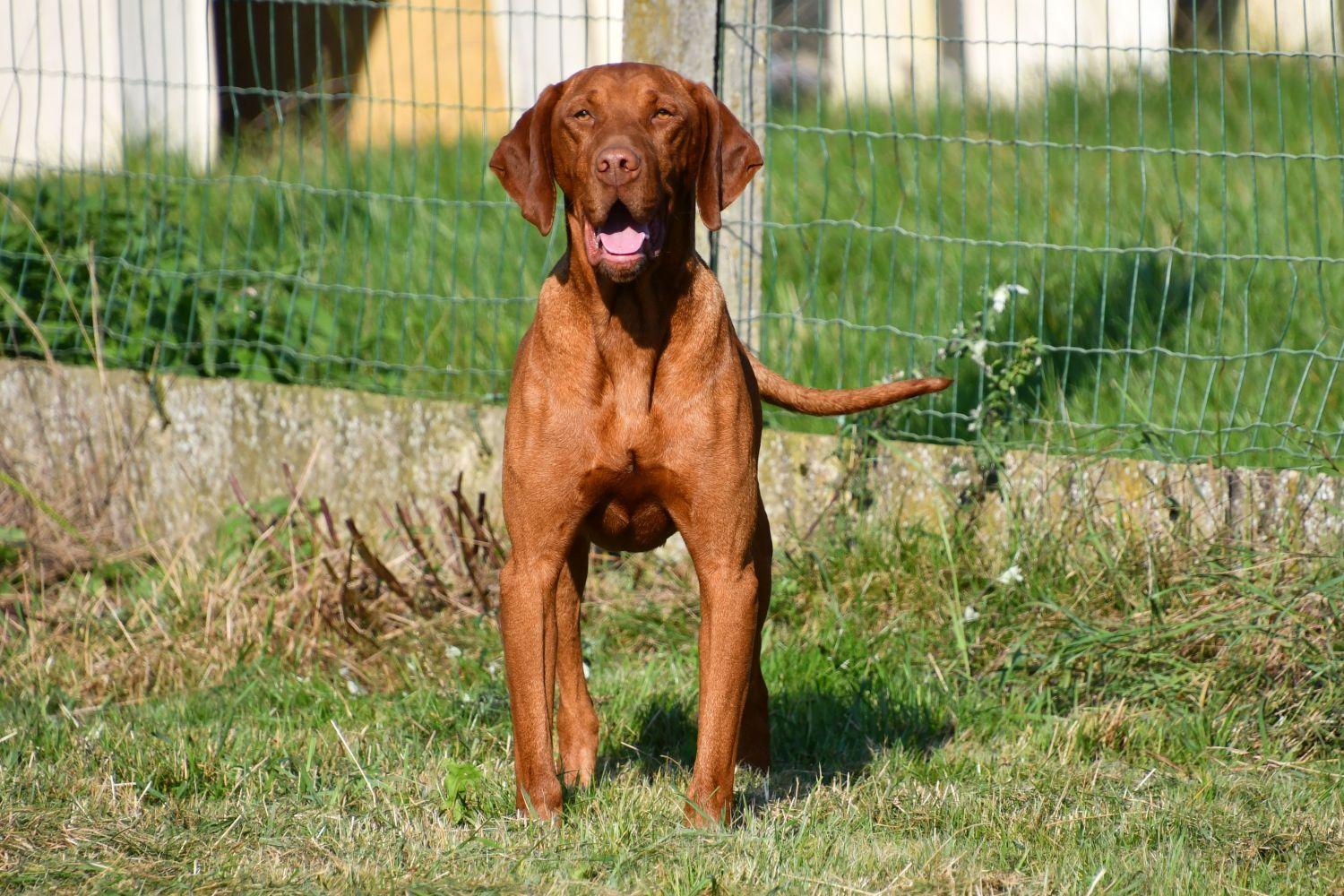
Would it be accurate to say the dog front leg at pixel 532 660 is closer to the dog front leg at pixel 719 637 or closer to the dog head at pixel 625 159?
the dog front leg at pixel 719 637

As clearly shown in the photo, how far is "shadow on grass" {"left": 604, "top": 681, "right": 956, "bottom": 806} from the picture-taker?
3.87 metres

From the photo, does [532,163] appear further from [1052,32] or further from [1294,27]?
[1294,27]

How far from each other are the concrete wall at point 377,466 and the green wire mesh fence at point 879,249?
0.13 meters

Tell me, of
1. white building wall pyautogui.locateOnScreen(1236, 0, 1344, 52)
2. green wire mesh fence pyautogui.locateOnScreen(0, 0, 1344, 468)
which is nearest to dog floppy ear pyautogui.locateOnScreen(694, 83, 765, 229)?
green wire mesh fence pyautogui.locateOnScreen(0, 0, 1344, 468)

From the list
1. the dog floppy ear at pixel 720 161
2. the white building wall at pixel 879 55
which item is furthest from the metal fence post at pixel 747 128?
the white building wall at pixel 879 55

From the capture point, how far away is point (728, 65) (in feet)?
16.3

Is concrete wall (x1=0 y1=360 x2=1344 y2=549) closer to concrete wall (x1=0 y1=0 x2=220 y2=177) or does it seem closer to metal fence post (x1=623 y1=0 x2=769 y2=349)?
metal fence post (x1=623 y1=0 x2=769 y2=349)

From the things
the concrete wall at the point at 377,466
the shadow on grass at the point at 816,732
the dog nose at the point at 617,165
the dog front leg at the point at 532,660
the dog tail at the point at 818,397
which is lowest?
the shadow on grass at the point at 816,732

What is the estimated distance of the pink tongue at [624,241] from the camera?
10.3 feet

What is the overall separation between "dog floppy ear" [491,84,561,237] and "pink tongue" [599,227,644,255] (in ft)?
0.76

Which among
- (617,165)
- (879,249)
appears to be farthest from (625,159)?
(879,249)

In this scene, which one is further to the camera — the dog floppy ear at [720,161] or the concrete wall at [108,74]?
the concrete wall at [108,74]

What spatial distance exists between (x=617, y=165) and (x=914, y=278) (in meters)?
2.26

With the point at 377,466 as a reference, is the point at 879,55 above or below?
above
